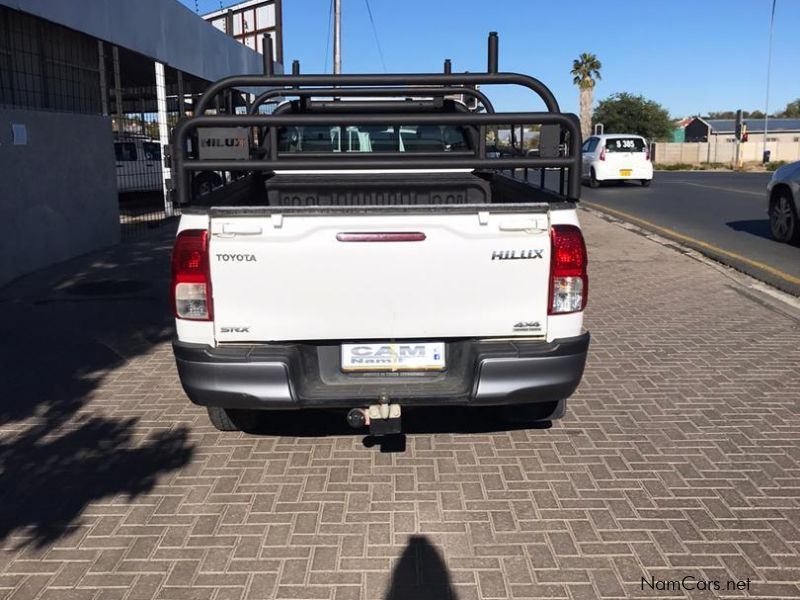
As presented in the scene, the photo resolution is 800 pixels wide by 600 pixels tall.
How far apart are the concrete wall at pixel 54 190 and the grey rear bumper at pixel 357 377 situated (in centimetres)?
666

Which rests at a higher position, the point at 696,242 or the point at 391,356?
the point at 391,356

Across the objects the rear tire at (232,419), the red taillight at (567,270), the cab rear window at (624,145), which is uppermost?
the cab rear window at (624,145)

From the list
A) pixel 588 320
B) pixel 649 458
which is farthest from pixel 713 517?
pixel 588 320

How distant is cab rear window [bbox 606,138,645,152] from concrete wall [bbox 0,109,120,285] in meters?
17.2

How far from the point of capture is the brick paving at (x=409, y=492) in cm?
318

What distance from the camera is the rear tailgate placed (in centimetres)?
346

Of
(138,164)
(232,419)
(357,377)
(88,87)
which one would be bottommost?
(232,419)

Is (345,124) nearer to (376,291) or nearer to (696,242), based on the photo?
(376,291)

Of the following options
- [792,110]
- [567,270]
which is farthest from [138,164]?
[792,110]

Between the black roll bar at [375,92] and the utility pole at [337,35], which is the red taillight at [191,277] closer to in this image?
the black roll bar at [375,92]

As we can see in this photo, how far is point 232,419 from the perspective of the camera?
4.57 meters

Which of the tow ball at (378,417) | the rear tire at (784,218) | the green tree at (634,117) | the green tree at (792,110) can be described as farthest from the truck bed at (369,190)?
the green tree at (792,110)

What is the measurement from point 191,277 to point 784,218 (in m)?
10.8

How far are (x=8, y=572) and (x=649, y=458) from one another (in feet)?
10.6
